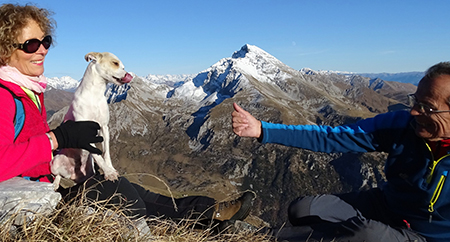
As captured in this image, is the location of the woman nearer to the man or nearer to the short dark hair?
the man

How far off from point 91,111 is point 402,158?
270 inches

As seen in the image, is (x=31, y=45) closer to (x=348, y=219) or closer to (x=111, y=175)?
(x=111, y=175)

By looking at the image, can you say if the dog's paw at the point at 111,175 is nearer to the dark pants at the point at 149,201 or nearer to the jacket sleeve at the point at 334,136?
the dark pants at the point at 149,201

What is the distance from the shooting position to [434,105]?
472 centimetres

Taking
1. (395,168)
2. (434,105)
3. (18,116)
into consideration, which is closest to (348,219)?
(395,168)

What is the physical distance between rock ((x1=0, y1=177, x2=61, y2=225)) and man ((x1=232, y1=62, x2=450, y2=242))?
3.56m

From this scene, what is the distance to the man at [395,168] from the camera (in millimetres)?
4605

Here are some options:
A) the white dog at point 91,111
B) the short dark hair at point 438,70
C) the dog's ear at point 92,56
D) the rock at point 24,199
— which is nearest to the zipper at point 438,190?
the short dark hair at point 438,70

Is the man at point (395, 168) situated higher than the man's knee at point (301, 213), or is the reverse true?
the man at point (395, 168)

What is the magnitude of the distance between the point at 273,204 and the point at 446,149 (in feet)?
643

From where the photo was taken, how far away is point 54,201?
4070 millimetres

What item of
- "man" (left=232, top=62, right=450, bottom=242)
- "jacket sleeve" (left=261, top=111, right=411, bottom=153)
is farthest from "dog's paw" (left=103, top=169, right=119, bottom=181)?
"jacket sleeve" (left=261, top=111, right=411, bottom=153)

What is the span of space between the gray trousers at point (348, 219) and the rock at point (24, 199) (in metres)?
4.09

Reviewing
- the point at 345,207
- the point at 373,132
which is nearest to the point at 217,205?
the point at 345,207
